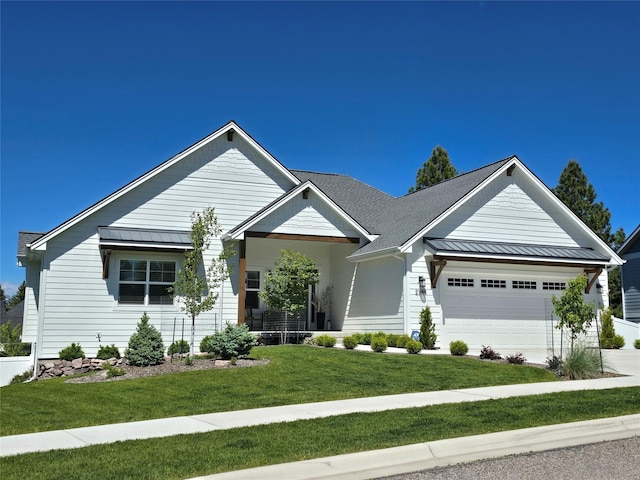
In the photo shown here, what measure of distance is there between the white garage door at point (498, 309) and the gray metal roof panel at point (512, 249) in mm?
1027

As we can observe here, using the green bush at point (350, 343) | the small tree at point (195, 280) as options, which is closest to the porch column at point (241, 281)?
the small tree at point (195, 280)

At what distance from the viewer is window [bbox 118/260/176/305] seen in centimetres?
2000

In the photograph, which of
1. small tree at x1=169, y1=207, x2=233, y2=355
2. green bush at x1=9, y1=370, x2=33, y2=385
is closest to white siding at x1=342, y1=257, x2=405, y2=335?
small tree at x1=169, y1=207, x2=233, y2=355

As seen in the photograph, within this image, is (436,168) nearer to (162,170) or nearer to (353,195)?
(353,195)

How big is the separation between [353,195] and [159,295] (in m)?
10.9

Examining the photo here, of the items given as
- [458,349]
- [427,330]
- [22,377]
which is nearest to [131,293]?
[22,377]

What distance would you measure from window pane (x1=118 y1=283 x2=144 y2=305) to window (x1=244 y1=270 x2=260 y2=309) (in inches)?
174

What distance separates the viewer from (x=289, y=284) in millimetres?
20703

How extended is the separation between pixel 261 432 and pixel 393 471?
244 cm

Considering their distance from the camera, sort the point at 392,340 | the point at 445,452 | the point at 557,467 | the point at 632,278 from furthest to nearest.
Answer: the point at 632,278, the point at 392,340, the point at 445,452, the point at 557,467

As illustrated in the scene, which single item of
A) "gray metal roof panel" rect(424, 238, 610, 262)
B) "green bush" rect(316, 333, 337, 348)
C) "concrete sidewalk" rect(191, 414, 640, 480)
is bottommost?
"concrete sidewalk" rect(191, 414, 640, 480)

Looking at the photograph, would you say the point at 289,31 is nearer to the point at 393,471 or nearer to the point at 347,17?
the point at 347,17

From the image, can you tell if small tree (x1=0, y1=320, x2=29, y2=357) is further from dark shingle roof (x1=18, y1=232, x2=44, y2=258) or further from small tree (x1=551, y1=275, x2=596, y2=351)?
small tree (x1=551, y1=275, x2=596, y2=351)

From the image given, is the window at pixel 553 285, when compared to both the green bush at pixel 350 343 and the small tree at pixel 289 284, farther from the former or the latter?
the small tree at pixel 289 284
